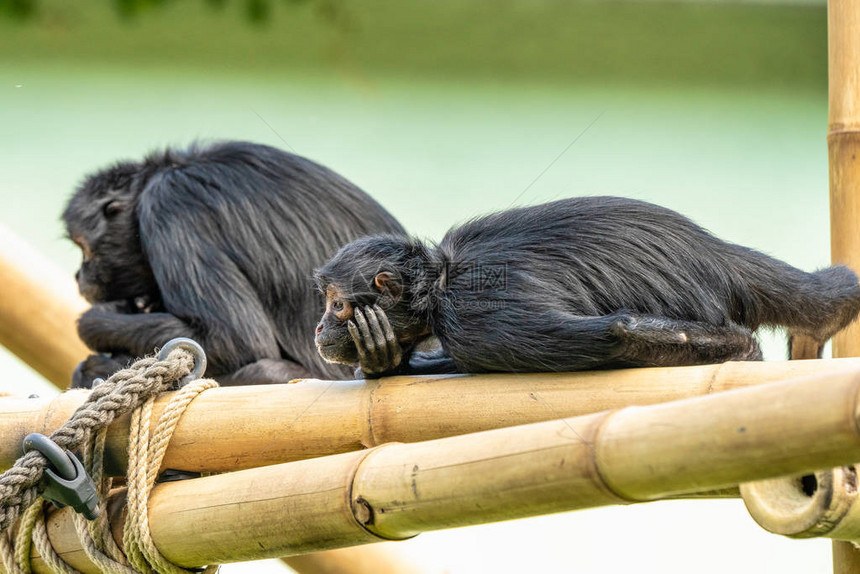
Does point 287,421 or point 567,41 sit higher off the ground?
point 567,41

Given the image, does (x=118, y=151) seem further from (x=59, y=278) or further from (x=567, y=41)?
(x=567, y=41)

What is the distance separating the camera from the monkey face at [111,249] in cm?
387

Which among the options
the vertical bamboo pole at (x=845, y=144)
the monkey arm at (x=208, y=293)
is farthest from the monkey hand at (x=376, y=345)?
the monkey arm at (x=208, y=293)

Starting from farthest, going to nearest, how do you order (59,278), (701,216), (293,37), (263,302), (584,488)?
(293,37) → (701,216) → (59,278) → (263,302) → (584,488)

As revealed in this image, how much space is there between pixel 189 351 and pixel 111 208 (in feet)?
5.63

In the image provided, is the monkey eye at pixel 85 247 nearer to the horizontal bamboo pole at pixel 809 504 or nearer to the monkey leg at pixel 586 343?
the monkey leg at pixel 586 343

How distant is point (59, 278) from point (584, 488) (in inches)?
110

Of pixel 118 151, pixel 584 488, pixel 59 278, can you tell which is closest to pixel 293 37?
pixel 118 151

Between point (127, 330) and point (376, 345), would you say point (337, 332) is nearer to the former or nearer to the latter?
point (376, 345)

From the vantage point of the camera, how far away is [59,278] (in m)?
3.85

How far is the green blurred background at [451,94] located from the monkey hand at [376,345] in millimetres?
2557

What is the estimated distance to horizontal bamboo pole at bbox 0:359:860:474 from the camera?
1899 millimetres

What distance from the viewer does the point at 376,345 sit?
7.32 ft

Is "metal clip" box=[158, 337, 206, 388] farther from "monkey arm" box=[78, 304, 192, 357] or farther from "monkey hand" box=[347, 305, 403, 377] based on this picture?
"monkey arm" box=[78, 304, 192, 357]
